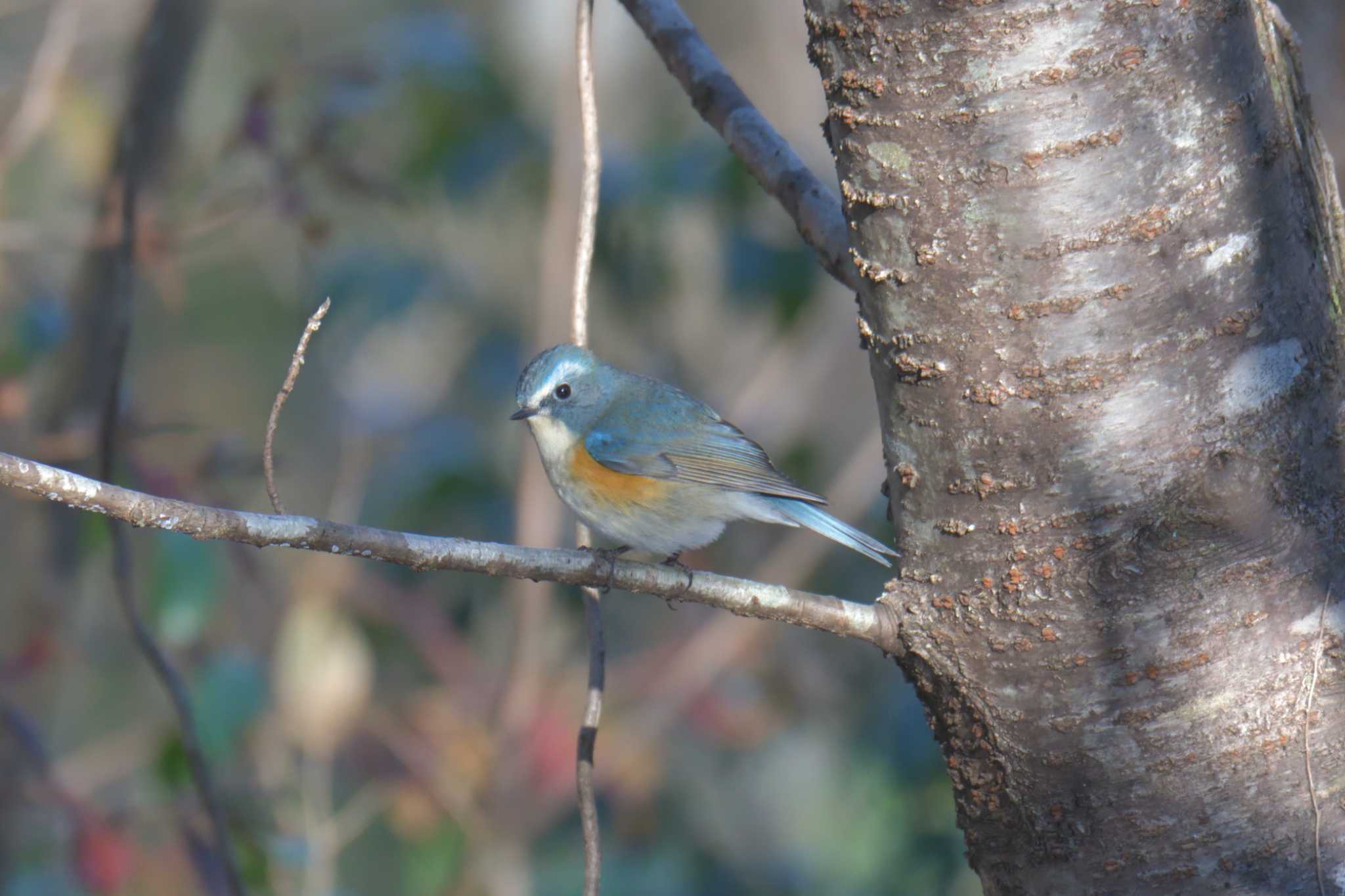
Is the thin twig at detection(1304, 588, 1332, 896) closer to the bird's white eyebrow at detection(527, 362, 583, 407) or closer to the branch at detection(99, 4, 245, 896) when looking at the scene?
the branch at detection(99, 4, 245, 896)

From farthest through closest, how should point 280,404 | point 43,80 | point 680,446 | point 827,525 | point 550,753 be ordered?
point 550,753, point 43,80, point 680,446, point 827,525, point 280,404

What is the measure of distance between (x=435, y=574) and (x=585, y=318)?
3087 millimetres

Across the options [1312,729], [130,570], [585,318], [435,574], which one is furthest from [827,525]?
[435,574]

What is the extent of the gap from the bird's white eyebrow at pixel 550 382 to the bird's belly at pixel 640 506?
0.22m

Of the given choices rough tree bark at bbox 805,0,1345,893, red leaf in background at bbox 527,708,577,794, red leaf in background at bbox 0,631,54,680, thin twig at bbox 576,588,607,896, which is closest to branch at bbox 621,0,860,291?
rough tree bark at bbox 805,0,1345,893

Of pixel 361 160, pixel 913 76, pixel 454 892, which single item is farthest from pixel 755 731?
pixel 913 76

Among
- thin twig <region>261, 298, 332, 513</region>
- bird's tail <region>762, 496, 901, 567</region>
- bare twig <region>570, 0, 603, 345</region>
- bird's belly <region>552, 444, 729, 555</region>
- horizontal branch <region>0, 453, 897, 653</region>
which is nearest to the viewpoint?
horizontal branch <region>0, 453, 897, 653</region>

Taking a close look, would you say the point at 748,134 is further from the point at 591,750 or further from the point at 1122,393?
the point at 591,750

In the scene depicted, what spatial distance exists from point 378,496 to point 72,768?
5.53ft

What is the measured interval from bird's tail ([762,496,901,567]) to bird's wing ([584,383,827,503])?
0.06 m

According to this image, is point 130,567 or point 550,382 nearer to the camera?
point 130,567

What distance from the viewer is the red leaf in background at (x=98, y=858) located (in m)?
3.46

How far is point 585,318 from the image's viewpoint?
2.33 metres

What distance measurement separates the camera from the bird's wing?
3.39 m
